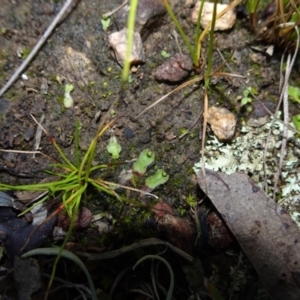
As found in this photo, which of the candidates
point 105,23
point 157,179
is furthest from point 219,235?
point 105,23

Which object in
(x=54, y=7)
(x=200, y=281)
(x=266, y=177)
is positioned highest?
(x=54, y=7)

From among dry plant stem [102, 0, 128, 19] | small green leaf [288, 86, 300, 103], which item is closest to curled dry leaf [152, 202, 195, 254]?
small green leaf [288, 86, 300, 103]

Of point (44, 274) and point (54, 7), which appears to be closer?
point (44, 274)

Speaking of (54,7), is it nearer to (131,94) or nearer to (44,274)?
(131,94)

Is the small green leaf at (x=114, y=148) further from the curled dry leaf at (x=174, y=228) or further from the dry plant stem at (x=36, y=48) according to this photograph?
the dry plant stem at (x=36, y=48)

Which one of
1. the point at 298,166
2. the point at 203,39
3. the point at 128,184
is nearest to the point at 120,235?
the point at 128,184

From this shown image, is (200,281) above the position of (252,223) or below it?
below

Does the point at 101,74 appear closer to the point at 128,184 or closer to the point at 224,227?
the point at 128,184
